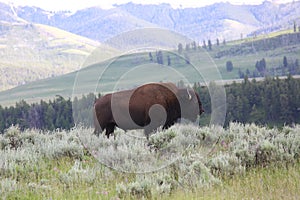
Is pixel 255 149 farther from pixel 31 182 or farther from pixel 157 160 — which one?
pixel 31 182

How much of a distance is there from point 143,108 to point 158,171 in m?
3.91

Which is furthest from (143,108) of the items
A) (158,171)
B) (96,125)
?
(158,171)

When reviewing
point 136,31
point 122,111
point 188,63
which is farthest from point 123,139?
point 136,31

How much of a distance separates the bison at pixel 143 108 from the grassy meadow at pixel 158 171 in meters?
1.35

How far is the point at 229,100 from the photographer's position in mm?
110312

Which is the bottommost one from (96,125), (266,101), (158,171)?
(266,101)

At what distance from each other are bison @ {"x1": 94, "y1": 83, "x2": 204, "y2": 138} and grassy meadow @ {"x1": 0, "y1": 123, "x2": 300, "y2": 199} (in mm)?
1351

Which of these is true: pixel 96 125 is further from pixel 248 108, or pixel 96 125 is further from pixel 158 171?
pixel 248 108

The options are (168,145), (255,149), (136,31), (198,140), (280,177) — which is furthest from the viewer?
(136,31)

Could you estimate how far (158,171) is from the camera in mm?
7637

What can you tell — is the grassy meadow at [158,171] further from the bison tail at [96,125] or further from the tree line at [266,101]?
the tree line at [266,101]

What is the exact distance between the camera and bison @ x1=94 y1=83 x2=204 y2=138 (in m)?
11.4

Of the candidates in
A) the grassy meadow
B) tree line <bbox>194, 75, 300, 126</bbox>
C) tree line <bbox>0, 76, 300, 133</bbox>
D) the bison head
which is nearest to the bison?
the bison head

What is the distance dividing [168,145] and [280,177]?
288 centimetres
